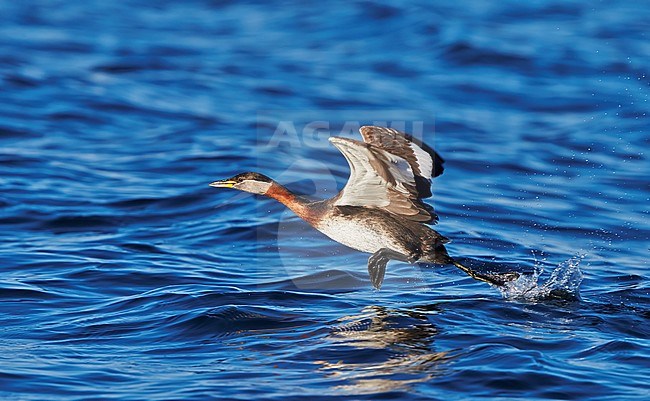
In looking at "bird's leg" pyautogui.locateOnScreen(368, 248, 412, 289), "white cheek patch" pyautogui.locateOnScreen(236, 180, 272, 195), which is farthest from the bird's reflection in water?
"white cheek patch" pyautogui.locateOnScreen(236, 180, 272, 195)

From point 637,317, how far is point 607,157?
244 inches

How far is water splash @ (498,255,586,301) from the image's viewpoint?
9.09m

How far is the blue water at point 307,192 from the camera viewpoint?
7.76m

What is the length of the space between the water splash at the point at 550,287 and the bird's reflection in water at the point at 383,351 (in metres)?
0.79

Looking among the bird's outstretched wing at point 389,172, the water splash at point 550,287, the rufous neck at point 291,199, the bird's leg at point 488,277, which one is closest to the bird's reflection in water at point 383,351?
the bird's leg at point 488,277

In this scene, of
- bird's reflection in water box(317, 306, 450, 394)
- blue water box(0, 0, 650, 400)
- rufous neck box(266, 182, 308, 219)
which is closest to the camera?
bird's reflection in water box(317, 306, 450, 394)

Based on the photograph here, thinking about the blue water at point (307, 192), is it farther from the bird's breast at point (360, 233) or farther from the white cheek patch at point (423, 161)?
the white cheek patch at point (423, 161)

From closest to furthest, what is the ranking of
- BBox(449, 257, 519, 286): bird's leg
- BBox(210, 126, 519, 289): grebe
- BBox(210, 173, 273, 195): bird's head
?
BBox(210, 126, 519, 289): grebe, BBox(449, 257, 519, 286): bird's leg, BBox(210, 173, 273, 195): bird's head

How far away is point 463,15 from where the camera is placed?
21.7m

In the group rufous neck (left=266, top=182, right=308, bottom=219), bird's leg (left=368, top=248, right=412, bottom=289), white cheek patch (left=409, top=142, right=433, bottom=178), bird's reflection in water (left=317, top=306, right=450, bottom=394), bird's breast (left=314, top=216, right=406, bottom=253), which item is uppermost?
white cheek patch (left=409, top=142, right=433, bottom=178)

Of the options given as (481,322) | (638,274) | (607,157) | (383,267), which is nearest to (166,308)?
(383,267)

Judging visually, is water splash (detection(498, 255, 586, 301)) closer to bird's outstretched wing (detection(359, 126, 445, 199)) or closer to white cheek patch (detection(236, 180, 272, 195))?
bird's outstretched wing (detection(359, 126, 445, 199))

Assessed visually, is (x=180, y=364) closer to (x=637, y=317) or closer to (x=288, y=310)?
(x=288, y=310)

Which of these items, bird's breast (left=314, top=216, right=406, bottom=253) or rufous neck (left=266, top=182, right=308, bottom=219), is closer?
bird's breast (left=314, top=216, right=406, bottom=253)
